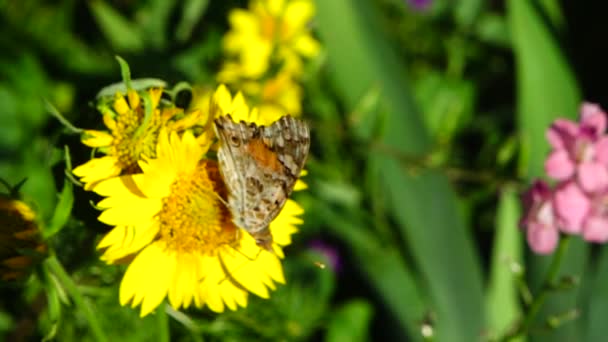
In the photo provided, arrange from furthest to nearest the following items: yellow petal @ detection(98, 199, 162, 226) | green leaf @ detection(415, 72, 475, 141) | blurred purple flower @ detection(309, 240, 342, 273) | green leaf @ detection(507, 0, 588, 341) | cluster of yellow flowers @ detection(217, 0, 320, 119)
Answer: green leaf @ detection(415, 72, 475, 141)
blurred purple flower @ detection(309, 240, 342, 273)
cluster of yellow flowers @ detection(217, 0, 320, 119)
green leaf @ detection(507, 0, 588, 341)
yellow petal @ detection(98, 199, 162, 226)

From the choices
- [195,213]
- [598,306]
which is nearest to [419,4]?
[598,306]

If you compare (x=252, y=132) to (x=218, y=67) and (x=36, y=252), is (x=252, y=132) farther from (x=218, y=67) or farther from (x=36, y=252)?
(x=218, y=67)

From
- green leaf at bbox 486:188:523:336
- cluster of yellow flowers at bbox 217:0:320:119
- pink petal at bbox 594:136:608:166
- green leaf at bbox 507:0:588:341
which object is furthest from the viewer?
cluster of yellow flowers at bbox 217:0:320:119

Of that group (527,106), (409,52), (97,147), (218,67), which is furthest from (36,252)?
(409,52)

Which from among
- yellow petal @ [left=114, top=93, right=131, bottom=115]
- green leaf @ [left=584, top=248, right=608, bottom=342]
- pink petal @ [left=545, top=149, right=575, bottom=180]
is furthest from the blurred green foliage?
yellow petal @ [left=114, top=93, right=131, bottom=115]

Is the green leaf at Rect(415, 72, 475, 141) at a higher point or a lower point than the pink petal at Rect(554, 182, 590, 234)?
higher

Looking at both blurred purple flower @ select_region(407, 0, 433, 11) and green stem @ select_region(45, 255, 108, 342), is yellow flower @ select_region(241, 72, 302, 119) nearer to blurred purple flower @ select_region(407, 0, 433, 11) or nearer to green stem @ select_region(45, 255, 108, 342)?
blurred purple flower @ select_region(407, 0, 433, 11)

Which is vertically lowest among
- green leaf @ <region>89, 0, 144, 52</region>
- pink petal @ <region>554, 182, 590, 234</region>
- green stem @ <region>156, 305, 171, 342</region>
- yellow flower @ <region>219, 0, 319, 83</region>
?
pink petal @ <region>554, 182, 590, 234</region>

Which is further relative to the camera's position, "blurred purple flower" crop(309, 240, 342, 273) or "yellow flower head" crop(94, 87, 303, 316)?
"blurred purple flower" crop(309, 240, 342, 273)
